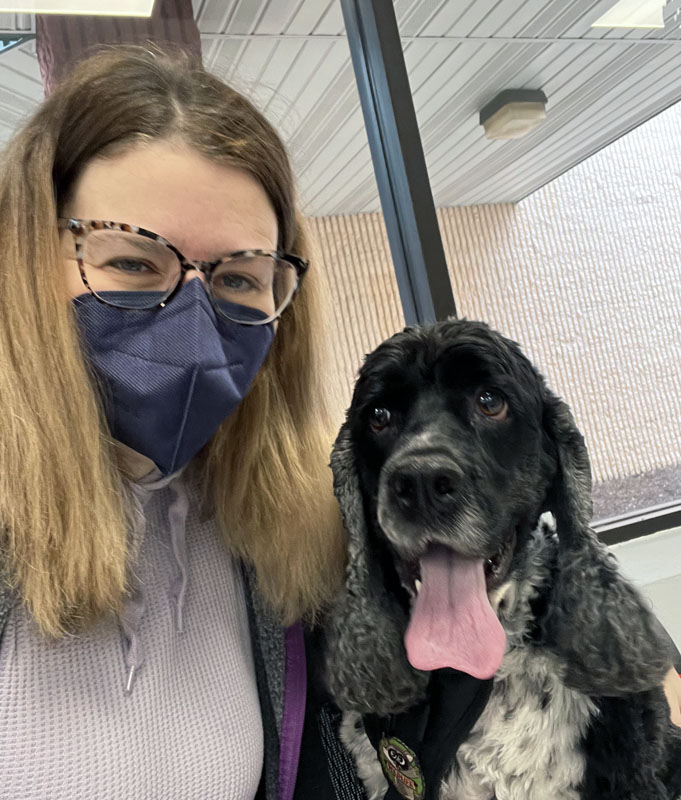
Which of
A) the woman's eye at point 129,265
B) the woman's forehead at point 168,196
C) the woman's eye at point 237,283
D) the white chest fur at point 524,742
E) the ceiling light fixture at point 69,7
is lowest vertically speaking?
the white chest fur at point 524,742

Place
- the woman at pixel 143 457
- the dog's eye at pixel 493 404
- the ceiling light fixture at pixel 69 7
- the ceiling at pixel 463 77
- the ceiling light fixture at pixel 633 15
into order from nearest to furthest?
the woman at pixel 143 457, the dog's eye at pixel 493 404, the ceiling light fixture at pixel 69 7, the ceiling at pixel 463 77, the ceiling light fixture at pixel 633 15

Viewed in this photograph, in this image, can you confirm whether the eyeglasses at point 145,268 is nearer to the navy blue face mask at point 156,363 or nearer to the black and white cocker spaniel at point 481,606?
the navy blue face mask at point 156,363

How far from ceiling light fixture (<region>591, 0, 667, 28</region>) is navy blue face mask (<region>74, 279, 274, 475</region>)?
8.42ft

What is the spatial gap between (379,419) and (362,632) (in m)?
0.37

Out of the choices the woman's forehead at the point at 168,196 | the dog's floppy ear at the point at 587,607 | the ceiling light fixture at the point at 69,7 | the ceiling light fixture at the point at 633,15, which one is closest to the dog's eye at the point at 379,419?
the dog's floppy ear at the point at 587,607

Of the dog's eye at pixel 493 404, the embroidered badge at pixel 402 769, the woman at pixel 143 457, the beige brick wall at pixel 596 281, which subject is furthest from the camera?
the beige brick wall at pixel 596 281

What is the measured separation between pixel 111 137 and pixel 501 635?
93cm

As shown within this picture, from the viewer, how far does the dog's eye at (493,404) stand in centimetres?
114

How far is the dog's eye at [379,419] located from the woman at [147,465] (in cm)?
19

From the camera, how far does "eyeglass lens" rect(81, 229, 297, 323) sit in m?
0.92

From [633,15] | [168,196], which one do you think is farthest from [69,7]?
[633,15]

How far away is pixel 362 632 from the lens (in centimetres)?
109

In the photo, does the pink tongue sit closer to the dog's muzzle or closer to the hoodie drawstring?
the dog's muzzle

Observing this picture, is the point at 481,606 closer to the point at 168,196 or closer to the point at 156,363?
the point at 156,363
